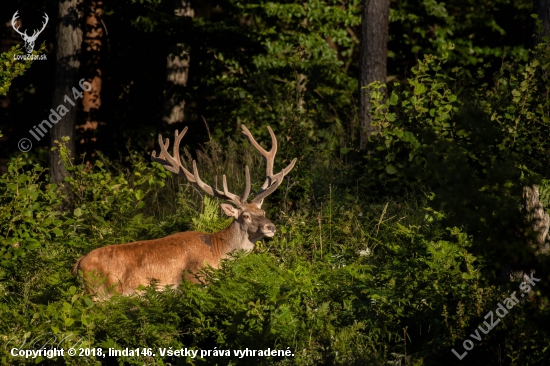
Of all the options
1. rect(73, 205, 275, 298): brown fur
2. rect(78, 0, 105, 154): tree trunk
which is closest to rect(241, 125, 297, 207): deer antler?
rect(73, 205, 275, 298): brown fur

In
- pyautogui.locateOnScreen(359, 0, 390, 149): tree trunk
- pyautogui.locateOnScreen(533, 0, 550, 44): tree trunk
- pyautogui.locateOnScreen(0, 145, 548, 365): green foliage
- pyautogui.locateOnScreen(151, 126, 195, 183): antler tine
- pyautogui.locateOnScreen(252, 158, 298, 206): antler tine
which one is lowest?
pyautogui.locateOnScreen(0, 145, 548, 365): green foliage

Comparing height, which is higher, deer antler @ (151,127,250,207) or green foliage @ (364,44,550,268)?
green foliage @ (364,44,550,268)

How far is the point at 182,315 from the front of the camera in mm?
7434

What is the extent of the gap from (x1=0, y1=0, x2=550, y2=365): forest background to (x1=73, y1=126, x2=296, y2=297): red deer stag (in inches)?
12.5

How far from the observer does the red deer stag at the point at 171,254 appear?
8391 millimetres

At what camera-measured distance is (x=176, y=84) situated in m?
15.3

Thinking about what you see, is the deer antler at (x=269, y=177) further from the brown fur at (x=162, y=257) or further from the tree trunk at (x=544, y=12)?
the tree trunk at (x=544, y=12)

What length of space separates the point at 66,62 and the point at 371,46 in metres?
5.05

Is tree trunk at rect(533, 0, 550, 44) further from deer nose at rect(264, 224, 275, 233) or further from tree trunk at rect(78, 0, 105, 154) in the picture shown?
tree trunk at rect(78, 0, 105, 154)

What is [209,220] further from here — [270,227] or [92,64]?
[92,64]

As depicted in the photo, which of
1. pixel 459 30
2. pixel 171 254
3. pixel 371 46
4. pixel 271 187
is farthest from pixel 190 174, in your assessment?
pixel 459 30

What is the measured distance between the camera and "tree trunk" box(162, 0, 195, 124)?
15266mm

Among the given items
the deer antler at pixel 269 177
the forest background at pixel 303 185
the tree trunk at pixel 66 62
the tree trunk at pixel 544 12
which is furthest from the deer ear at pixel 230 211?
the tree trunk at pixel 66 62

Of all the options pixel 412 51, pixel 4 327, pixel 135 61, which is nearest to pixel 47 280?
pixel 4 327
